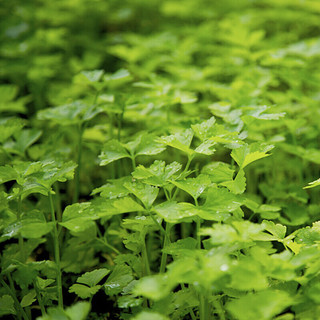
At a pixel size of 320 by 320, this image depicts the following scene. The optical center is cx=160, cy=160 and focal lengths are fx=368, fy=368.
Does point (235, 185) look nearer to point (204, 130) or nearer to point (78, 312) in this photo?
point (204, 130)

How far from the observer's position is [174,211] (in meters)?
0.85

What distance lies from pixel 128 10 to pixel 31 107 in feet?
3.27

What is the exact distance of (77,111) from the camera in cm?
136

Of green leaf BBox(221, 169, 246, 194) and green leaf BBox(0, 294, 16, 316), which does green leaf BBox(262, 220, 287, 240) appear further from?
green leaf BBox(0, 294, 16, 316)

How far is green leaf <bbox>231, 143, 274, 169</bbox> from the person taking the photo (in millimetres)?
961

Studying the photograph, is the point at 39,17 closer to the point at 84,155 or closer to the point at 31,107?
the point at 31,107

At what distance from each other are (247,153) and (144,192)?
0.30 metres

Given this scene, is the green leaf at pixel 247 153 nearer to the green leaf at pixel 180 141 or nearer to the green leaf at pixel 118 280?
the green leaf at pixel 180 141

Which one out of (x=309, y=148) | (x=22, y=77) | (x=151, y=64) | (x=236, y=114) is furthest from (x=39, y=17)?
(x=309, y=148)

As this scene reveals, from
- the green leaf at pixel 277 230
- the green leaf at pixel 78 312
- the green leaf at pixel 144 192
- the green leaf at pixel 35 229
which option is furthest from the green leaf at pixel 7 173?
the green leaf at pixel 277 230

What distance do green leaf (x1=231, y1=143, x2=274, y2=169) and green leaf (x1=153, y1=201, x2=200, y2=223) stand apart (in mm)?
207

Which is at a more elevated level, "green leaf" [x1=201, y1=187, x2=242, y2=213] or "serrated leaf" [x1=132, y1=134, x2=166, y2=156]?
"serrated leaf" [x1=132, y1=134, x2=166, y2=156]

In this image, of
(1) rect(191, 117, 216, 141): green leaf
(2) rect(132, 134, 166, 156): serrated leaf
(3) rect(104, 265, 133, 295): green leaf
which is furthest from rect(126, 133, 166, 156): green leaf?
(3) rect(104, 265, 133, 295): green leaf

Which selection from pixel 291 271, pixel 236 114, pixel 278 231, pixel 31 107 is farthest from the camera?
pixel 31 107
